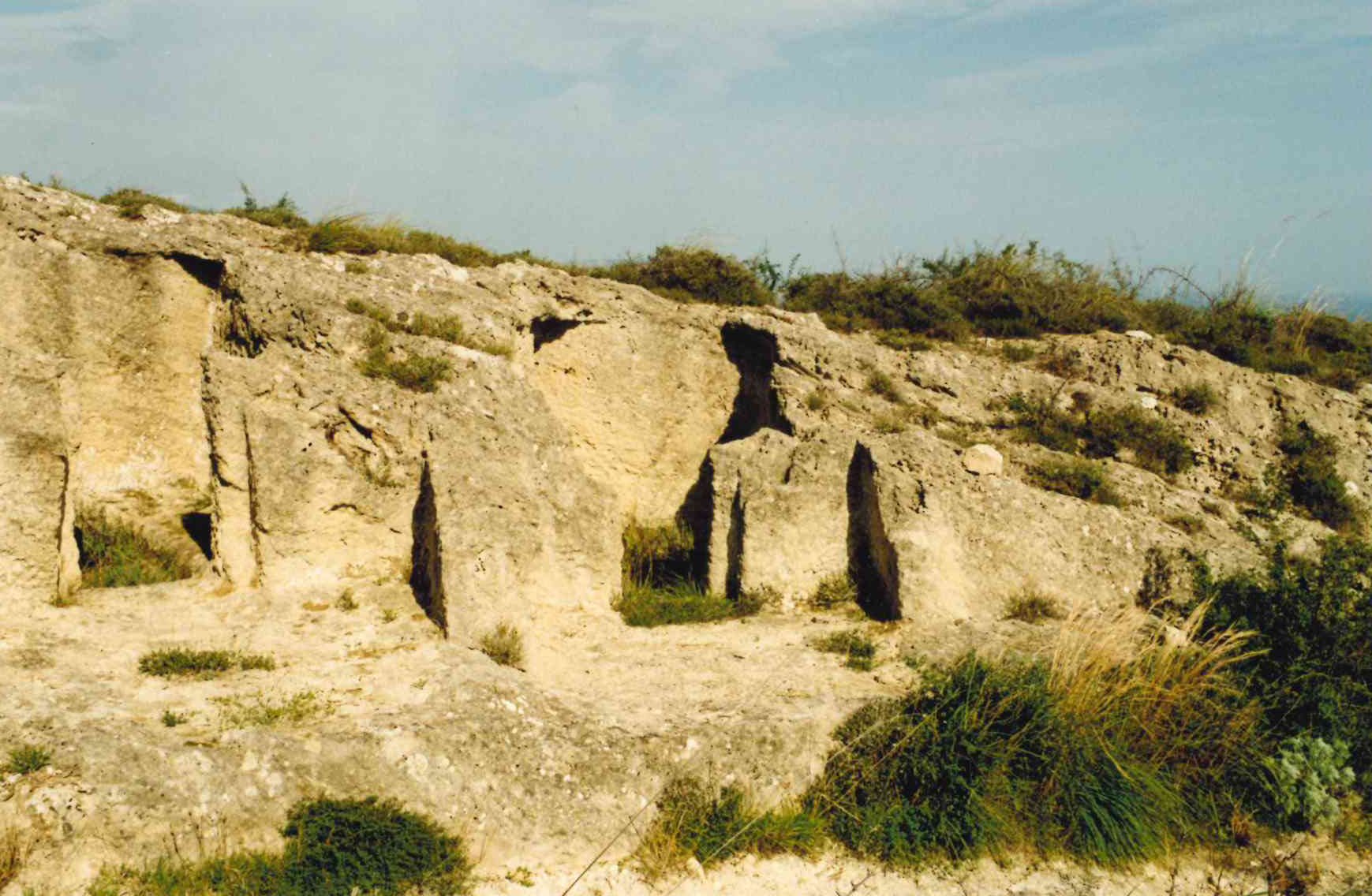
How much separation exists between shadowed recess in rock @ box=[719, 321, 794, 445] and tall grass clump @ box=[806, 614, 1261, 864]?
548cm

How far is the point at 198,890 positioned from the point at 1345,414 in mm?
15200

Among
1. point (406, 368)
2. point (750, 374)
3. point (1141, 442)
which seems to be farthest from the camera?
point (750, 374)

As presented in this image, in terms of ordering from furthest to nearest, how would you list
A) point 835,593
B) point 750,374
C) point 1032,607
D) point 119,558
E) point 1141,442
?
point 750,374 → point 1141,442 → point 835,593 → point 1032,607 → point 119,558

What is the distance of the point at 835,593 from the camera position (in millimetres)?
10375

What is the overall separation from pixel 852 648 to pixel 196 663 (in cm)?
547

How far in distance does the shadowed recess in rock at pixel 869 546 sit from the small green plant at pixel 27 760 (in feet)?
23.4

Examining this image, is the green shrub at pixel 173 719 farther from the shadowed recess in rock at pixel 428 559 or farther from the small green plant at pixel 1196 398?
the small green plant at pixel 1196 398

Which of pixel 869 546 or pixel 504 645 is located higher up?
pixel 869 546

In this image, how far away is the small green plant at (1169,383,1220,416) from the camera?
13.9m

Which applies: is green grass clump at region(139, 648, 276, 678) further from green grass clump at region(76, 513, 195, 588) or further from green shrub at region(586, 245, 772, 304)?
green shrub at region(586, 245, 772, 304)

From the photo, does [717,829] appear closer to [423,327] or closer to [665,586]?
[665,586]

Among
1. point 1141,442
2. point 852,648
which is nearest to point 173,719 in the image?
point 852,648

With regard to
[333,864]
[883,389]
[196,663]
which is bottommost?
[333,864]

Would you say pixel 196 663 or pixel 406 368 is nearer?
pixel 196 663
